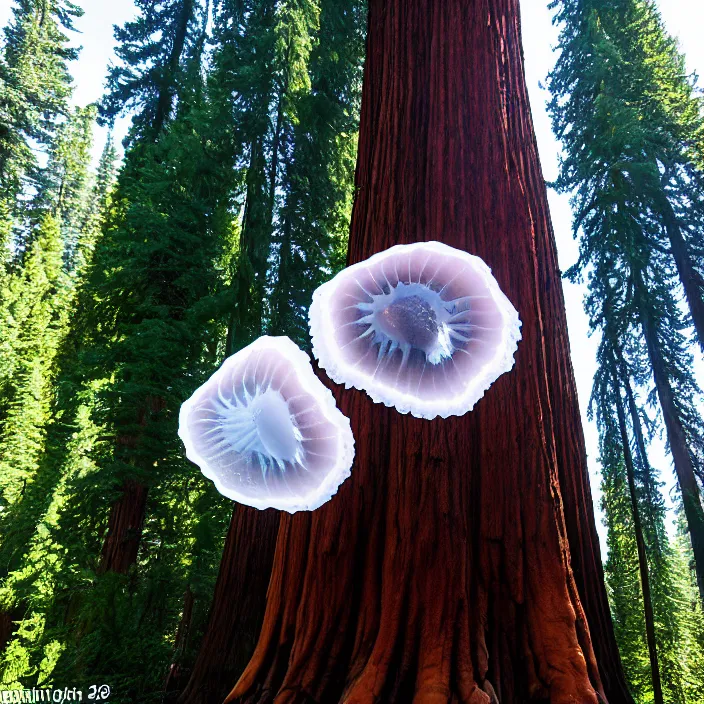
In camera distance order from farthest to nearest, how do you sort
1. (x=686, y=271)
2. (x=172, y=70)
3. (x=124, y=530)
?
(x=172, y=70) < (x=686, y=271) < (x=124, y=530)

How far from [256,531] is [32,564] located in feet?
22.9

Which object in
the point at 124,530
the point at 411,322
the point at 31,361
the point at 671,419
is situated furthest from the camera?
the point at 31,361

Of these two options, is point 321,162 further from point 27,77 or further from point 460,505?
point 27,77

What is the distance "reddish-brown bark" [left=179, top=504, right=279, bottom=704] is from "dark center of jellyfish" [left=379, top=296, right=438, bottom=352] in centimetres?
402

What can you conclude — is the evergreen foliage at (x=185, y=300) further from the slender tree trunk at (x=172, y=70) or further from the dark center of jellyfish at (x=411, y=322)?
the dark center of jellyfish at (x=411, y=322)

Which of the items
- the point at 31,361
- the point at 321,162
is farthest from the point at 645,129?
the point at 31,361

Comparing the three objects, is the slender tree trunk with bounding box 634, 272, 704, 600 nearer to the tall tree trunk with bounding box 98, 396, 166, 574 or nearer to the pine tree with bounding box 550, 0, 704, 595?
the pine tree with bounding box 550, 0, 704, 595

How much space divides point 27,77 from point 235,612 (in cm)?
2187

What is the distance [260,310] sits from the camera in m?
5.54

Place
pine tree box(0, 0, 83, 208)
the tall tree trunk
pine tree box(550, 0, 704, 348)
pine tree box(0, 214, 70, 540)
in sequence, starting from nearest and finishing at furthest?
the tall tree trunk → pine tree box(550, 0, 704, 348) → pine tree box(0, 214, 70, 540) → pine tree box(0, 0, 83, 208)

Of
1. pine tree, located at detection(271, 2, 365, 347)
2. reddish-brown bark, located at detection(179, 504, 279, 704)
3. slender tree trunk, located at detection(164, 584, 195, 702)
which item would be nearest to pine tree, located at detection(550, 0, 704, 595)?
pine tree, located at detection(271, 2, 365, 347)

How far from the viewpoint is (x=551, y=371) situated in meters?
2.27

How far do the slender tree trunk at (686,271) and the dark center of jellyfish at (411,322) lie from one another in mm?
8878

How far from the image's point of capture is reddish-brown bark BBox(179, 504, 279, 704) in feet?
15.5
